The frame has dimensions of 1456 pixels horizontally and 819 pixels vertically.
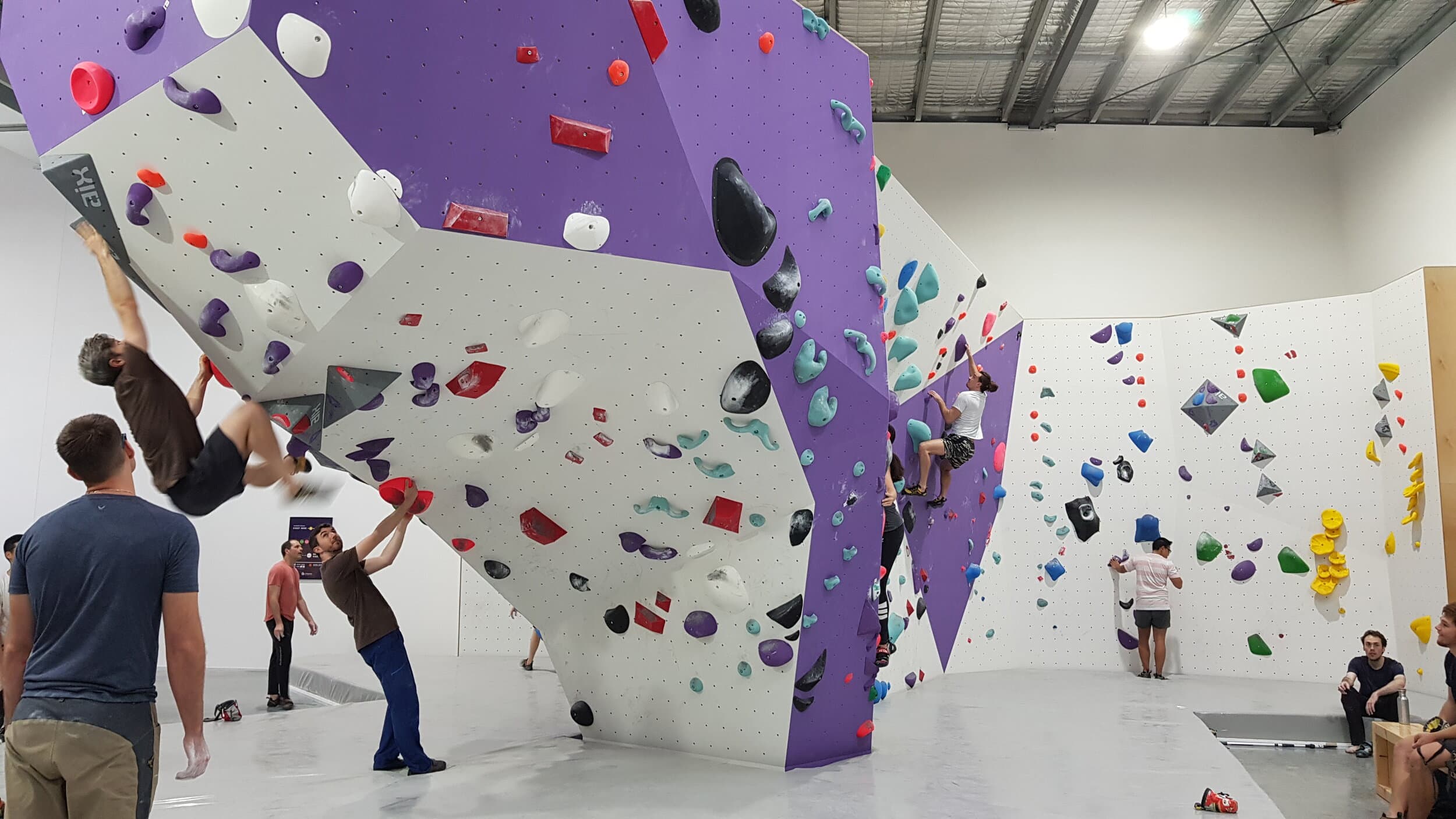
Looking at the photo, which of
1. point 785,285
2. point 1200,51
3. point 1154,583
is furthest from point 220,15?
point 1200,51

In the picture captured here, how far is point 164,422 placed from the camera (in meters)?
2.37

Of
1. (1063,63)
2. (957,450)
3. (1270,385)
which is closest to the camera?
(957,450)

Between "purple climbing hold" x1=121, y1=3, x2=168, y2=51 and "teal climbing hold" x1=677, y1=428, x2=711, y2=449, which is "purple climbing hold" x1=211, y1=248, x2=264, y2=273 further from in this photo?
"teal climbing hold" x1=677, y1=428, x2=711, y2=449

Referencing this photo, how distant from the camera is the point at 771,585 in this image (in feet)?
13.3

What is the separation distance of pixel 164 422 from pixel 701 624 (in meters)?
2.44

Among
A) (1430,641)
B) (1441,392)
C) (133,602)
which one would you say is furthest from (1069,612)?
(133,602)

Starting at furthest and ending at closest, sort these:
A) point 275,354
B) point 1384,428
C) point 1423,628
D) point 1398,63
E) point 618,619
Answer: point 1398,63
point 1384,428
point 1423,628
point 618,619
point 275,354

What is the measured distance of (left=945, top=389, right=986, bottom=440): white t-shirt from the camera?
6227 millimetres

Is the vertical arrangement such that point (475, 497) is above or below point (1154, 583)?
above

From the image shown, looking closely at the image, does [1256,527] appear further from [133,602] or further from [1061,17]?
[133,602]

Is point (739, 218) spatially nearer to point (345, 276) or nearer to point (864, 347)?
point (864, 347)

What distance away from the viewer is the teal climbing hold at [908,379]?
214 inches

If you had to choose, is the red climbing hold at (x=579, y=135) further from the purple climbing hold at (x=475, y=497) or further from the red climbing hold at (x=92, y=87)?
the purple climbing hold at (x=475, y=497)

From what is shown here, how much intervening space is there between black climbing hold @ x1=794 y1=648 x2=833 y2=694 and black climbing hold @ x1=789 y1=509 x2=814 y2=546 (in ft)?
2.02
